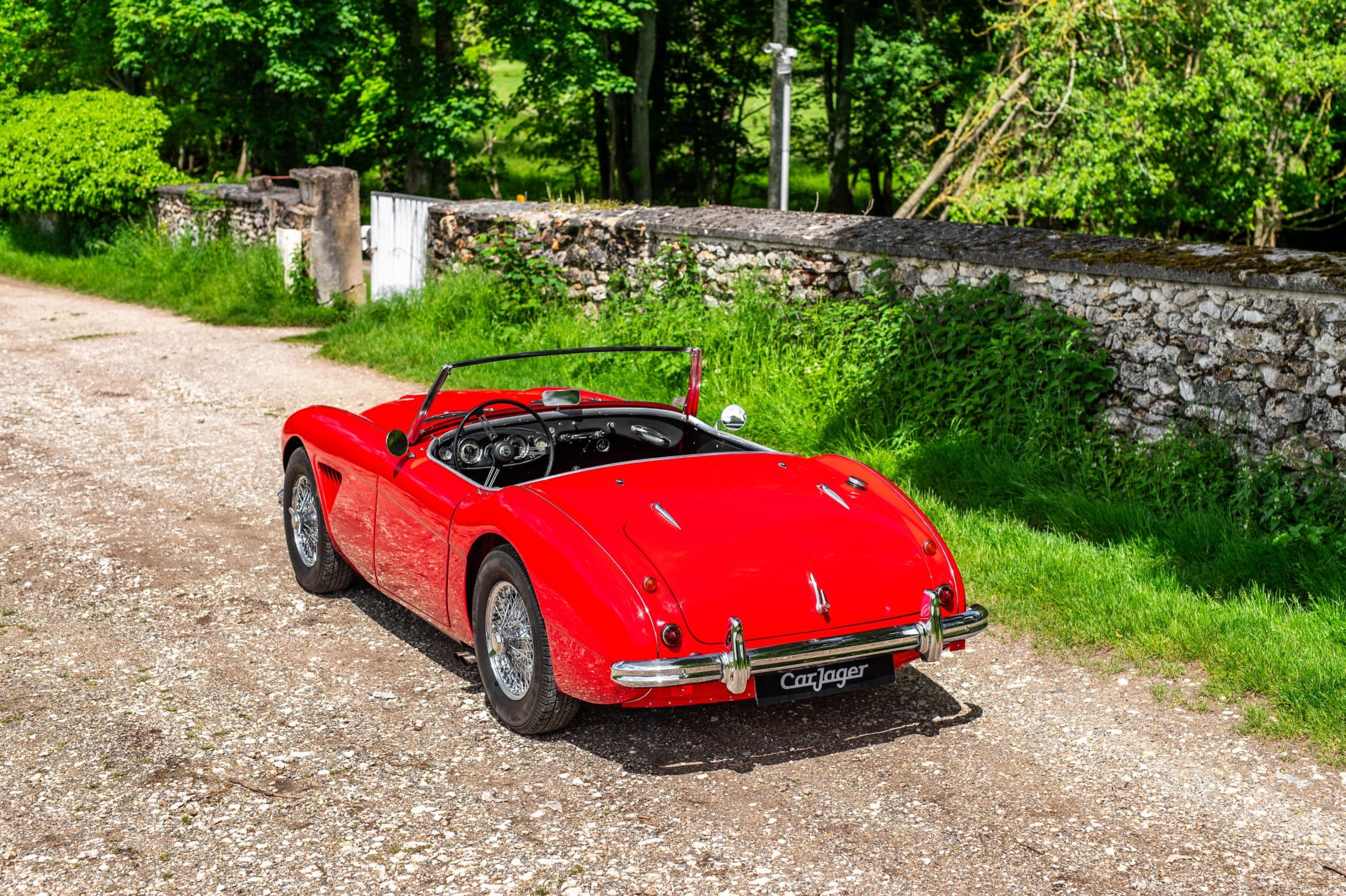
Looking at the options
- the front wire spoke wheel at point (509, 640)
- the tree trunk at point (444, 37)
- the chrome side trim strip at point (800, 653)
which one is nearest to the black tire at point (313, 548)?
the front wire spoke wheel at point (509, 640)

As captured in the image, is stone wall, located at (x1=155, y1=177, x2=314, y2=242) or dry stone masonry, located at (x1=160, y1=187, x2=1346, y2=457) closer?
dry stone masonry, located at (x1=160, y1=187, x2=1346, y2=457)

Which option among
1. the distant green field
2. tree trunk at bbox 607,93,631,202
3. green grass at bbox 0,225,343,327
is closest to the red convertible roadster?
green grass at bbox 0,225,343,327

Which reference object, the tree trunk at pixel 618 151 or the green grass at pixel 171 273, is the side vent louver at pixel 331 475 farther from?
the tree trunk at pixel 618 151

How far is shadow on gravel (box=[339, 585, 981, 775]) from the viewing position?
4812 mm

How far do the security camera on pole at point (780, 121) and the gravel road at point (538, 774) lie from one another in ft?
48.6

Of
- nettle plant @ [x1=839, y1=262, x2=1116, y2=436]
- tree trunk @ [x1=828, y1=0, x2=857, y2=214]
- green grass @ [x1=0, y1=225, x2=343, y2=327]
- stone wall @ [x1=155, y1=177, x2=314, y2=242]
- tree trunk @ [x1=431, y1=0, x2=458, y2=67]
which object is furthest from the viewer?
tree trunk @ [x1=828, y1=0, x2=857, y2=214]

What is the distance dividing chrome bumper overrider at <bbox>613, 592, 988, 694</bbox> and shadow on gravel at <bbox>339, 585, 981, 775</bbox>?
1.56 ft

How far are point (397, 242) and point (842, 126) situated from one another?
48.0 ft

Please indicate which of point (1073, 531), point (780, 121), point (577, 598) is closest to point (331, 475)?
point (577, 598)

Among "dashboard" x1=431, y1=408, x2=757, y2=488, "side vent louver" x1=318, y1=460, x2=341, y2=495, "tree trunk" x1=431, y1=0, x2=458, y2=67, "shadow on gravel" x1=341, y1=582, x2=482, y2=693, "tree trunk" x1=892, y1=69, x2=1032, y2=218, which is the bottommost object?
"shadow on gravel" x1=341, y1=582, x2=482, y2=693

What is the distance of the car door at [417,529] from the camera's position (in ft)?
17.6

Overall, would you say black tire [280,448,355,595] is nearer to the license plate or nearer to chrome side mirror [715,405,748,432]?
chrome side mirror [715,405,748,432]

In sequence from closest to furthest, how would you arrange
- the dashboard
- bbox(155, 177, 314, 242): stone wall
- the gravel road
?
1. the gravel road
2. the dashboard
3. bbox(155, 177, 314, 242): stone wall

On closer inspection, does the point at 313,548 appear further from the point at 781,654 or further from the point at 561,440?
the point at 781,654
